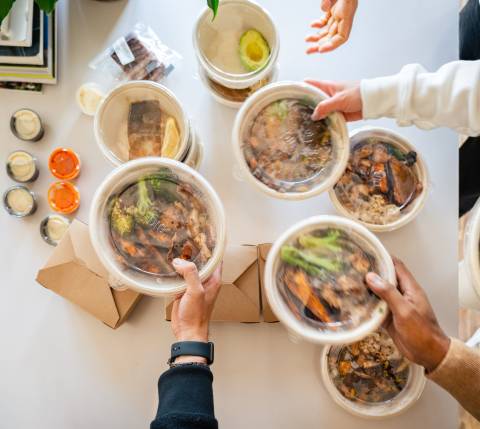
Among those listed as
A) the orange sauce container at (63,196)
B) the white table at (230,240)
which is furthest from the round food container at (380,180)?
the orange sauce container at (63,196)

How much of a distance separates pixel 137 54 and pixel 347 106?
0.56 metres

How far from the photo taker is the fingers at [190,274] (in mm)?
888

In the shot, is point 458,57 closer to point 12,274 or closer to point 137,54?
point 137,54

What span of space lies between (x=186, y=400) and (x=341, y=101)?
0.67 metres

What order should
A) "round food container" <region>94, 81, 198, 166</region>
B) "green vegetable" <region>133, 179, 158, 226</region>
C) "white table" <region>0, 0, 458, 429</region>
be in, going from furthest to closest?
1. "white table" <region>0, 0, 458, 429</region>
2. "round food container" <region>94, 81, 198, 166</region>
3. "green vegetable" <region>133, 179, 158, 226</region>

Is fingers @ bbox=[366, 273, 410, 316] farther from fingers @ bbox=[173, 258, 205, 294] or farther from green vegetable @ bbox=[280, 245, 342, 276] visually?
fingers @ bbox=[173, 258, 205, 294]

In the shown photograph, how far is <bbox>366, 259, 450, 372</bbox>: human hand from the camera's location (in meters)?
0.90

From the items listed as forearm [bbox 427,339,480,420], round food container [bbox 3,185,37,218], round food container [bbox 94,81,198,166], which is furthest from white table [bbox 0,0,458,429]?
forearm [bbox 427,339,480,420]

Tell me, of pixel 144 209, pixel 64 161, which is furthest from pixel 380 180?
pixel 64 161

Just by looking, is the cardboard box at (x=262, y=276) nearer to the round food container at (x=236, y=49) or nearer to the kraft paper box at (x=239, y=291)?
the kraft paper box at (x=239, y=291)

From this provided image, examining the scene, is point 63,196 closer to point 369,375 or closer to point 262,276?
point 262,276

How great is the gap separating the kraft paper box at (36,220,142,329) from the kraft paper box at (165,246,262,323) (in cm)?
12

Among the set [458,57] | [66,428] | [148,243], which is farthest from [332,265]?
[66,428]

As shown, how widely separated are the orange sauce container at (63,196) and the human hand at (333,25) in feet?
2.27
